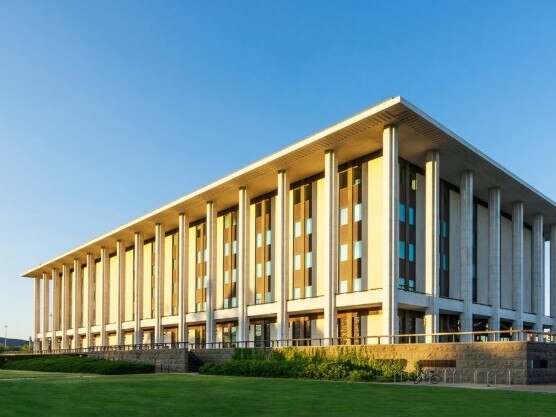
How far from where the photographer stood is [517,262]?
59.2m

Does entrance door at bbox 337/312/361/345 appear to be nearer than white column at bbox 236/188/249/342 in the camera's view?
Yes

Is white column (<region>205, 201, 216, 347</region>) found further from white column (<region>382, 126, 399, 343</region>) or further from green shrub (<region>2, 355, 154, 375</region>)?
white column (<region>382, 126, 399, 343</region>)

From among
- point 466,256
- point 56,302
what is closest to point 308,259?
point 466,256

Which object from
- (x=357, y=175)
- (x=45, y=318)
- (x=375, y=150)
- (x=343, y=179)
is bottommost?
(x=45, y=318)

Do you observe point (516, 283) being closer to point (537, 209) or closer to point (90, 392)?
point (537, 209)

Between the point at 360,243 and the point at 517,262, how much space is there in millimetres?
19363

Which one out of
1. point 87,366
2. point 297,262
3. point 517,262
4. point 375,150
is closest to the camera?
point 87,366

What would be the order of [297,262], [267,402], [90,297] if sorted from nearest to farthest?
[267,402] → [297,262] → [90,297]

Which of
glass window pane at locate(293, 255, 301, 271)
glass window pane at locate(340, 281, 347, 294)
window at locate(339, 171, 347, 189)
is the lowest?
glass window pane at locate(340, 281, 347, 294)

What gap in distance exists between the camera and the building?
146 feet

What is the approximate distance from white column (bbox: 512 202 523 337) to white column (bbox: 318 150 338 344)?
2172 cm

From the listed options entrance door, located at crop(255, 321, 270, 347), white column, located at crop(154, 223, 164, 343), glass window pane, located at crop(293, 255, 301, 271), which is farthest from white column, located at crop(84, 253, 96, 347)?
glass window pane, located at crop(293, 255, 301, 271)

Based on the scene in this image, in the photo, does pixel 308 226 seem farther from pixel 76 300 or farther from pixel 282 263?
pixel 76 300

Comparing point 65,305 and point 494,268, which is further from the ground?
point 494,268
